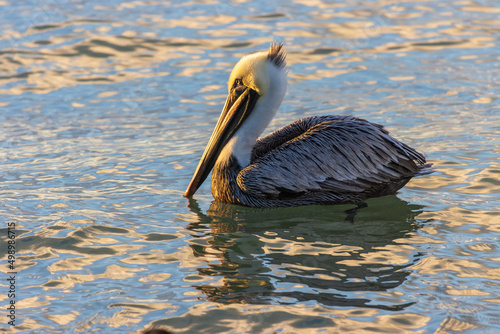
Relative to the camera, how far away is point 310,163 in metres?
6.26

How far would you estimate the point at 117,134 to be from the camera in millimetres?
8898

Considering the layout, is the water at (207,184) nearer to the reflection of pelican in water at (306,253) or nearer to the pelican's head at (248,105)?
the reflection of pelican in water at (306,253)

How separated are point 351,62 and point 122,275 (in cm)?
719

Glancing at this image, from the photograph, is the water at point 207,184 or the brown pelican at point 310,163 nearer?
the water at point 207,184

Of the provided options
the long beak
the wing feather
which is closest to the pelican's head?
the long beak

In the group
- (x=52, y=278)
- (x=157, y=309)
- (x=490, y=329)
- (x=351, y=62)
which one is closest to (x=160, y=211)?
(x=52, y=278)

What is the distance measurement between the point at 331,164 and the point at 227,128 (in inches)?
44.8

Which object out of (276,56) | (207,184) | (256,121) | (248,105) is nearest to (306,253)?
(256,121)

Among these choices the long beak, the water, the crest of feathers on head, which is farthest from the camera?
the long beak

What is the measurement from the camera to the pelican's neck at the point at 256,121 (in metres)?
6.65

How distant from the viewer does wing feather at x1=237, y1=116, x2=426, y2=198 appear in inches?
246

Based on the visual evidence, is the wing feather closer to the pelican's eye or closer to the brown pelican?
the brown pelican

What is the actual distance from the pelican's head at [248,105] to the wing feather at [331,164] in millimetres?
425

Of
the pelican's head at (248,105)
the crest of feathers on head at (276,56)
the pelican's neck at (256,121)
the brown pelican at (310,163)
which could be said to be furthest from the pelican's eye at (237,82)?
the crest of feathers on head at (276,56)
